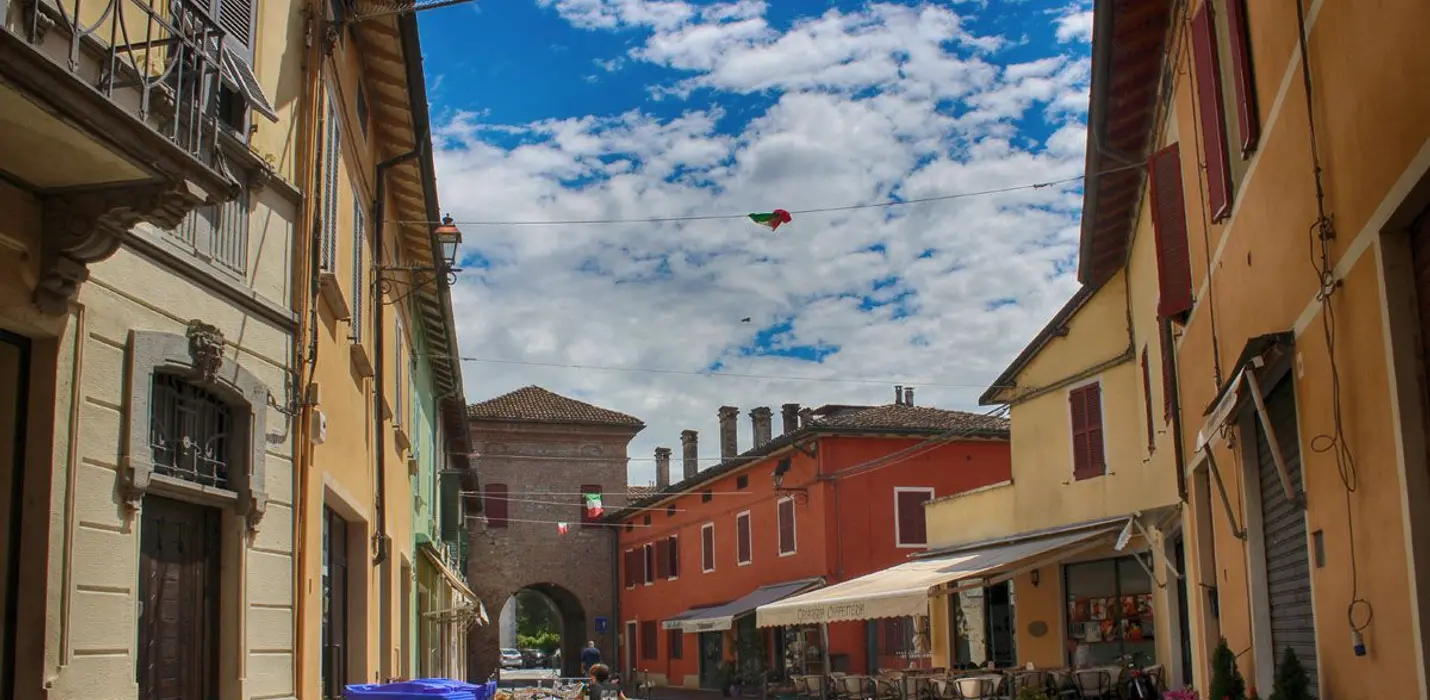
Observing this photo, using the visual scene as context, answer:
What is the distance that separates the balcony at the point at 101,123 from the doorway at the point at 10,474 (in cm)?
27

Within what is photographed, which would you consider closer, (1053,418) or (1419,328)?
(1419,328)

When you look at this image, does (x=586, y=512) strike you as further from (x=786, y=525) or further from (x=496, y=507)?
(x=786, y=525)

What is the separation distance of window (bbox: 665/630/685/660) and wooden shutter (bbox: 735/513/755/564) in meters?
5.81

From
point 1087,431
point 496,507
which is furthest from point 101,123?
point 496,507

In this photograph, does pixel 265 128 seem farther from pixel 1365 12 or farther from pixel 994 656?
pixel 994 656

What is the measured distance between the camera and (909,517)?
32781 millimetres

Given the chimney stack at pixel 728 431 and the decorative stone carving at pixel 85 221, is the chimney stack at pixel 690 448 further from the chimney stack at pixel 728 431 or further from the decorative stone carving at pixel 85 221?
the decorative stone carving at pixel 85 221

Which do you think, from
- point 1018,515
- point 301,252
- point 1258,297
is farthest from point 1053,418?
point 301,252

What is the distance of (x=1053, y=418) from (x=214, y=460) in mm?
14951

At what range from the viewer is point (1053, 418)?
20562 millimetres

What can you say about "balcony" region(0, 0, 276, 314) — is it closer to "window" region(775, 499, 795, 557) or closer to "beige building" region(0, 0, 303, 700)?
"beige building" region(0, 0, 303, 700)

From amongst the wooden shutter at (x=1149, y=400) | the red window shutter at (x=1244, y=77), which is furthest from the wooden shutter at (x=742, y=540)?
the red window shutter at (x=1244, y=77)

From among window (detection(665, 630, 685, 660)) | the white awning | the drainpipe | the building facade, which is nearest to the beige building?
the drainpipe

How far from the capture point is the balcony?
493 cm
